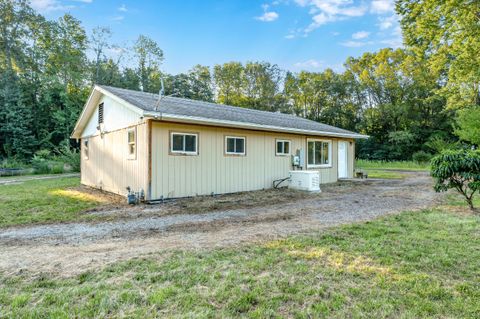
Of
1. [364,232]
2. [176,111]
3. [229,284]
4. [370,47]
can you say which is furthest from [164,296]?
[370,47]

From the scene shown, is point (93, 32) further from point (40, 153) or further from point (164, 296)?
point (164, 296)

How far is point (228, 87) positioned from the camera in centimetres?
3481

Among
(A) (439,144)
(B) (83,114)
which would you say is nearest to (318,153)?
(B) (83,114)

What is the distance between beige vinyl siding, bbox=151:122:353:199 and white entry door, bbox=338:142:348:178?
330 cm

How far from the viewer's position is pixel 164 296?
2.56m

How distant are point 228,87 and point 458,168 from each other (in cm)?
3054

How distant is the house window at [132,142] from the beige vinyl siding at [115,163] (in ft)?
0.49

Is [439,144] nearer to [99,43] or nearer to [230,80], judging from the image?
[230,80]

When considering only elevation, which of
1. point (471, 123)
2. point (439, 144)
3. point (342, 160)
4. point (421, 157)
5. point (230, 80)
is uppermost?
point (230, 80)

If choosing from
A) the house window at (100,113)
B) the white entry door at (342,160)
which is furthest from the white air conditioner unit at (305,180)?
the house window at (100,113)

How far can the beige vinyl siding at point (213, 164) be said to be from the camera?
808 cm

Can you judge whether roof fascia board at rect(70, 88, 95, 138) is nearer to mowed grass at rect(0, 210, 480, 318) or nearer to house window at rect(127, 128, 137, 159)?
house window at rect(127, 128, 137, 159)

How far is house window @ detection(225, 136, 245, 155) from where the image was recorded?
9.54 meters

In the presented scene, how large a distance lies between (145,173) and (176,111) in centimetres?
196
